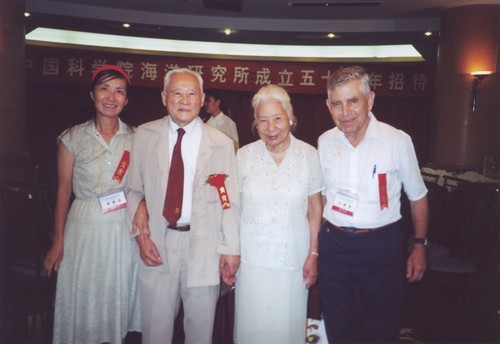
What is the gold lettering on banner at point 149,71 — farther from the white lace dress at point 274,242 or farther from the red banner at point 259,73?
the white lace dress at point 274,242

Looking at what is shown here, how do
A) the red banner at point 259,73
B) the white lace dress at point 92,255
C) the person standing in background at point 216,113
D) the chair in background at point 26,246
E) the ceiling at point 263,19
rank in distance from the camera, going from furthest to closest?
the red banner at point 259,73 < the ceiling at point 263,19 < the person standing in background at point 216,113 < the chair in background at point 26,246 < the white lace dress at point 92,255

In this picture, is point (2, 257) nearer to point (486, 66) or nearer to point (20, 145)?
point (20, 145)

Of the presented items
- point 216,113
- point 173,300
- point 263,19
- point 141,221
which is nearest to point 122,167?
point 141,221

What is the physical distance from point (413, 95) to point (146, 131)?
6.99m

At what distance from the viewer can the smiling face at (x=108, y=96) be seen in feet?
6.63

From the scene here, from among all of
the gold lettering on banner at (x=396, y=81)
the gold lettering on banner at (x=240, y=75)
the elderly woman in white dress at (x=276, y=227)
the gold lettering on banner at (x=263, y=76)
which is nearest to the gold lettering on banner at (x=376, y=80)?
the gold lettering on banner at (x=396, y=81)

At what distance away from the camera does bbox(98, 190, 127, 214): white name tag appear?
2.00 meters

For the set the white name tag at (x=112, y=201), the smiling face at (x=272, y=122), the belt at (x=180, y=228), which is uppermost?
the smiling face at (x=272, y=122)

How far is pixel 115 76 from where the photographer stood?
80.3 inches

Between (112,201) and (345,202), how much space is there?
1.08m

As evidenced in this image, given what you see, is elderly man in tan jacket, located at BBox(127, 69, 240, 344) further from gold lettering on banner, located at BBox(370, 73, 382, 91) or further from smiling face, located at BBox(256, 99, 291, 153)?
gold lettering on banner, located at BBox(370, 73, 382, 91)

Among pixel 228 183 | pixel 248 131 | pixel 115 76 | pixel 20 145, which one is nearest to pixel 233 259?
pixel 228 183

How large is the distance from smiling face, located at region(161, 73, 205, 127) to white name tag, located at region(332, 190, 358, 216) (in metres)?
0.75

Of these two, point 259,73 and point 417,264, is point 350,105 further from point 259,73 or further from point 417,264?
point 259,73
